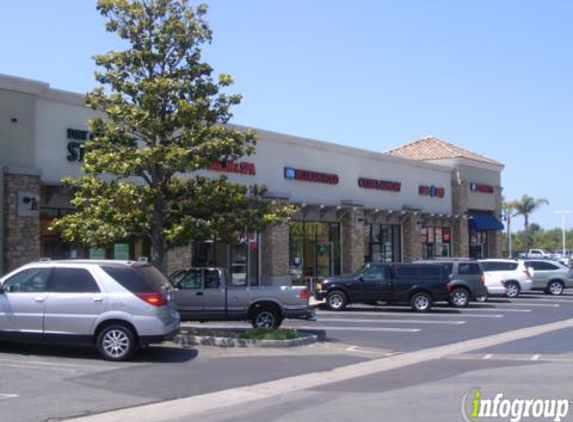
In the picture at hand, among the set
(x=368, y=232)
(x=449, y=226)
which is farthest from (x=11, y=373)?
(x=449, y=226)

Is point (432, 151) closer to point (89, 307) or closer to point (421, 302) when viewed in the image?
point (421, 302)

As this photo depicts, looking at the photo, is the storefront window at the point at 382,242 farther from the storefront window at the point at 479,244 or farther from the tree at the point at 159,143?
the tree at the point at 159,143

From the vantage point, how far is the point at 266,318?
19344 millimetres

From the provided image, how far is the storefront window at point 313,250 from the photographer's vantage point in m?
33.2

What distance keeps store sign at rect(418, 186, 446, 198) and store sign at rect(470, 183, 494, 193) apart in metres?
3.03

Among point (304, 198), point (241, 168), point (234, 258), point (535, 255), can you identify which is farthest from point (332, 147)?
point (535, 255)

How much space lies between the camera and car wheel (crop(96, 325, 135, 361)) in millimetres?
14352

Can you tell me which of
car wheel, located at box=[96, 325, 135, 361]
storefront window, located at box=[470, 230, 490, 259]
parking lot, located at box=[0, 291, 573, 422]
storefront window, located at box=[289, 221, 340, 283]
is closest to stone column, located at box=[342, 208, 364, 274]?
storefront window, located at box=[289, 221, 340, 283]

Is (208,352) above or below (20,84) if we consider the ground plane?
below

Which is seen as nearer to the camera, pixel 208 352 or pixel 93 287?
pixel 93 287

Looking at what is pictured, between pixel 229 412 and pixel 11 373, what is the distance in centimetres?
441

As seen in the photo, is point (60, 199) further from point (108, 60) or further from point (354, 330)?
point (354, 330)

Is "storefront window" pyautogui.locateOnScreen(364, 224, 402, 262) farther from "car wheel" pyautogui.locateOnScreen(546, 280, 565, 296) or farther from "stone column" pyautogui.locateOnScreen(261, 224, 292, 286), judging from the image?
"car wheel" pyautogui.locateOnScreen(546, 280, 565, 296)

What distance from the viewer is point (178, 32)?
60.6 feet
